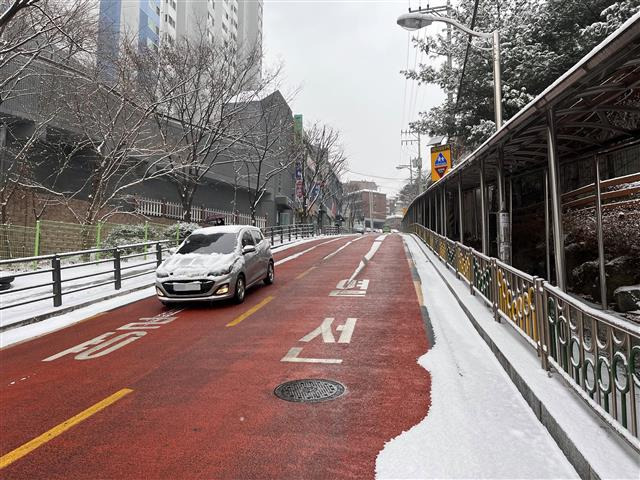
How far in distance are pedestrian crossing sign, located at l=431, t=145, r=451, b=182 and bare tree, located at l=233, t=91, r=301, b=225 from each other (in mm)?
10396

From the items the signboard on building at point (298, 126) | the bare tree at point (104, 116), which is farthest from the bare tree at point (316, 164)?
the bare tree at point (104, 116)

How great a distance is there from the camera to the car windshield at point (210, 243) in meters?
10.2

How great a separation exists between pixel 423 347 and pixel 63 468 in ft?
14.9

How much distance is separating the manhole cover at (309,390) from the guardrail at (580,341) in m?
2.22

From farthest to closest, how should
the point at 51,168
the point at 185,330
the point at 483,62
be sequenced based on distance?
the point at 51,168, the point at 483,62, the point at 185,330

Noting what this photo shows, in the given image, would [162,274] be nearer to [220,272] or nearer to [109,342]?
[220,272]

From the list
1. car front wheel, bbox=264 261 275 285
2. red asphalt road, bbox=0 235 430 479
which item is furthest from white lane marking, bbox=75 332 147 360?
car front wheel, bbox=264 261 275 285

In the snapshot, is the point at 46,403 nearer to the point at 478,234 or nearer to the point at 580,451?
the point at 580,451

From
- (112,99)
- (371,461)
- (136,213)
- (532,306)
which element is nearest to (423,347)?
(532,306)

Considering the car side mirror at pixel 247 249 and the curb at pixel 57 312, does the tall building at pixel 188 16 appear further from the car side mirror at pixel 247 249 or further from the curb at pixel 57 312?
the car side mirror at pixel 247 249

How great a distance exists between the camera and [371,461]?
3.25 meters

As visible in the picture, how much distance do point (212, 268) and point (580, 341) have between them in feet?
23.4

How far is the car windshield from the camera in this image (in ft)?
33.4

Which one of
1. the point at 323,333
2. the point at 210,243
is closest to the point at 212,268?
the point at 210,243
